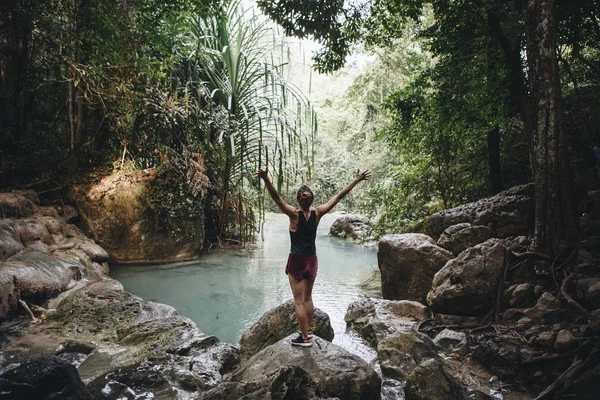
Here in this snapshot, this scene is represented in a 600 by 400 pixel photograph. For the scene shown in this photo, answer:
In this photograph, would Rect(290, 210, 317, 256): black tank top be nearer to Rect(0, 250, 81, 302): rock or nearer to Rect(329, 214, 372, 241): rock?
Rect(0, 250, 81, 302): rock

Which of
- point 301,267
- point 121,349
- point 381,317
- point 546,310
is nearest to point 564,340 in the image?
point 546,310

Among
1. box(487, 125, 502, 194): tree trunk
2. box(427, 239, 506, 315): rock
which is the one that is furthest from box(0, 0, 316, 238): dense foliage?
box(487, 125, 502, 194): tree trunk

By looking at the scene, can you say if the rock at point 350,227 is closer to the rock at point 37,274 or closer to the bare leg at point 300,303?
the rock at point 37,274

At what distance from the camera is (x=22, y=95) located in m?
7.78

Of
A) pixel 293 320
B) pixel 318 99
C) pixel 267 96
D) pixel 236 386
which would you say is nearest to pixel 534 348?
pixel 293 320

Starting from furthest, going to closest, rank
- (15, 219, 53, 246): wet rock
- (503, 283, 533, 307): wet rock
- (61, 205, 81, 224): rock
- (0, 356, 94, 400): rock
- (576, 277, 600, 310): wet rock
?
(61, 205, 81, 224): rock < (15, 219, 53, 246): wet rock < (503, 283, 533, 307): wet rock < (576, 277, 600, 310): wet rock < (0, 356, 94, 400): rock

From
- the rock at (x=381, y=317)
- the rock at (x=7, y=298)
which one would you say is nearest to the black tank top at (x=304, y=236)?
the rock at (x=381, y=317)

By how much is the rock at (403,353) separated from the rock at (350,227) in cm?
896

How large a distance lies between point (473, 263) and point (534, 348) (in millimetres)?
1265

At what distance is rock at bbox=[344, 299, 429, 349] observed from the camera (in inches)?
173

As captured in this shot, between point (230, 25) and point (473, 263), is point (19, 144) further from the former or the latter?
point (473, 263)

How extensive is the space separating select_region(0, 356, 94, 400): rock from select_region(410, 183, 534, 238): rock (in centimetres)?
534

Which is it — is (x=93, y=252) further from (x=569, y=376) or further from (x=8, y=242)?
(x=569, y=376)

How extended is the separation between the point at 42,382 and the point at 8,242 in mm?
3902
